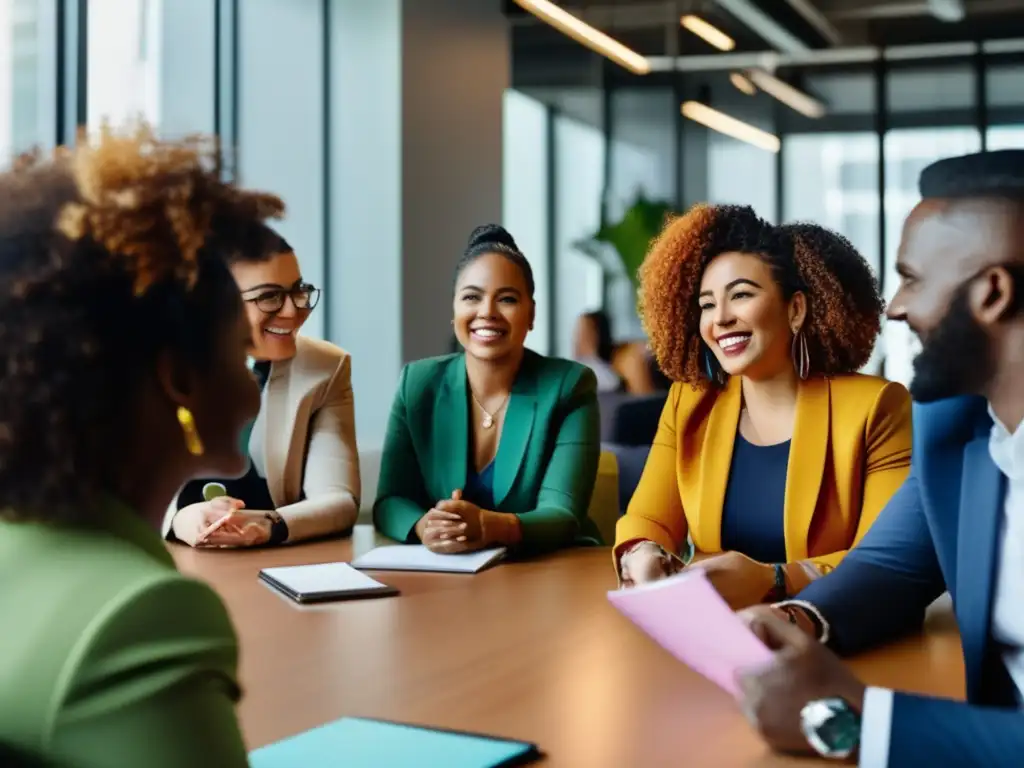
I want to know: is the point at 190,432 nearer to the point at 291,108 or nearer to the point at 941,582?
the point at 941,582

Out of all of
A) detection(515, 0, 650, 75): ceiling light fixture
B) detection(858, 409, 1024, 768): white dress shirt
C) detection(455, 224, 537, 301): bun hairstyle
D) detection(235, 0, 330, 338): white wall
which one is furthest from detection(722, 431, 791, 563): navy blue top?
detection(515, 0, 650, 75): ceiling light fixture

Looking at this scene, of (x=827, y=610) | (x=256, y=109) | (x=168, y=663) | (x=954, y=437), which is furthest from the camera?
(x=256, y=109)

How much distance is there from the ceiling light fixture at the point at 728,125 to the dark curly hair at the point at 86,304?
Result: 32.8ft

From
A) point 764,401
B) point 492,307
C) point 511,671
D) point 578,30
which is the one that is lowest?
point 511,671

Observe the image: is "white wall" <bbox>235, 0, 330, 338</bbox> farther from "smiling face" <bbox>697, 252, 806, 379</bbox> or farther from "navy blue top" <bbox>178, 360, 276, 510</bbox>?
"smiling face" <bbox>697, 252, 806, 379</bbox>

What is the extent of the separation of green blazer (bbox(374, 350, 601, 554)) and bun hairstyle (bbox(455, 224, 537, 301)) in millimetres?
224

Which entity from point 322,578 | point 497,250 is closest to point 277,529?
→ point 322,578

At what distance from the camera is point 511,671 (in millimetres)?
1593

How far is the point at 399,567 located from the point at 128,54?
300cm

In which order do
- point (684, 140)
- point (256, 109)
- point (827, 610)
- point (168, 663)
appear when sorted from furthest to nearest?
1. point (684, 140)
2. point (256, 109)
3. point (827, 610)
4. point (168, 663)

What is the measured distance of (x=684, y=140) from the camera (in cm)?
1045

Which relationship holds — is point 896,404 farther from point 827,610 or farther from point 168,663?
point 168,663

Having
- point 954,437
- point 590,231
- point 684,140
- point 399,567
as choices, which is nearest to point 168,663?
point 954,437

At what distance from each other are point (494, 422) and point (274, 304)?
0.64 meters
